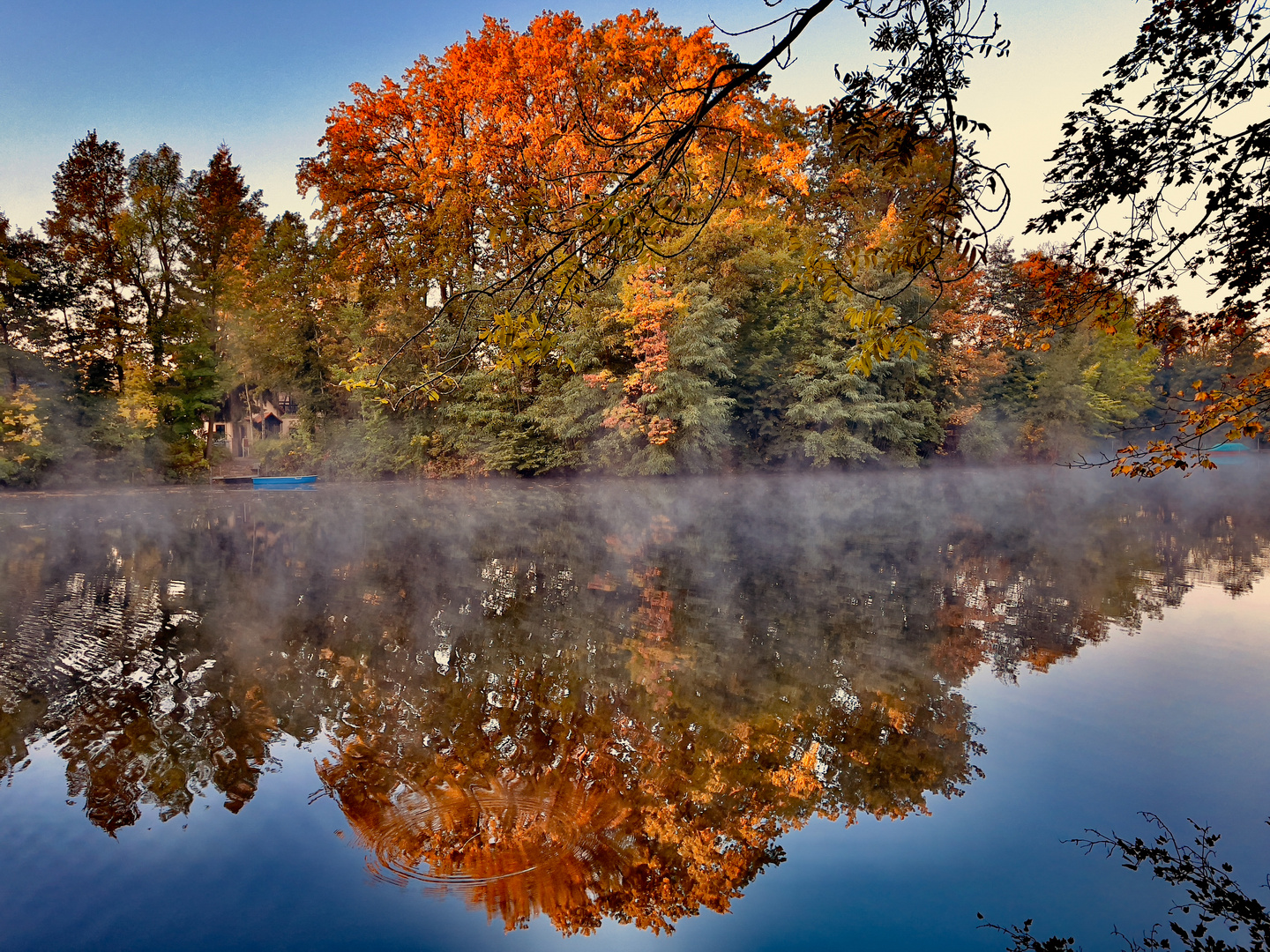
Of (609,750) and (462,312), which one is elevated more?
(462,312)

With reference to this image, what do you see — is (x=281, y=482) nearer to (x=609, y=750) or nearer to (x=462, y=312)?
(x=462, y=312)

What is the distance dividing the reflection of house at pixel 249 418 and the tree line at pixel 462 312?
5.82 meters

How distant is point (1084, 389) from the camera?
36.6m

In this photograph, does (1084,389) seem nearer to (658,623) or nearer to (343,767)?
(658,623)

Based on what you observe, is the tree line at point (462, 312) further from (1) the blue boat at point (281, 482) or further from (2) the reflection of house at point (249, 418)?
(2) the reflection of house at point (249, 418)

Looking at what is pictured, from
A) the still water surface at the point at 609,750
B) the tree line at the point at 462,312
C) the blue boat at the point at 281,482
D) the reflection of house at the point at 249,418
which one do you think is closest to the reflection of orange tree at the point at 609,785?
the still water surface at the point at 609,750

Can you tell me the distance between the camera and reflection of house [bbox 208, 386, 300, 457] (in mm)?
37812

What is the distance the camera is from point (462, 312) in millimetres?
21688

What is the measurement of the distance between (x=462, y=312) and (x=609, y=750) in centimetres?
1858

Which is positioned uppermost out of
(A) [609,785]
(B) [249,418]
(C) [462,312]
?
(C) [462,312]

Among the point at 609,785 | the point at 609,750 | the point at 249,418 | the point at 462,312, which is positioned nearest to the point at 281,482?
the point at 462,312

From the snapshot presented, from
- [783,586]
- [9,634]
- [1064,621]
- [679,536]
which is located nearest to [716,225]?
[679,536]

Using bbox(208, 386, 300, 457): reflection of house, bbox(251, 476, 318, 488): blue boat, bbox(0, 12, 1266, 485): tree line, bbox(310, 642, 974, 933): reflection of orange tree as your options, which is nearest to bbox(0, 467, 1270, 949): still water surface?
bbox(310, 642, 974, 933): reflection of orange tree

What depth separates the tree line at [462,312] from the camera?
22.9m
